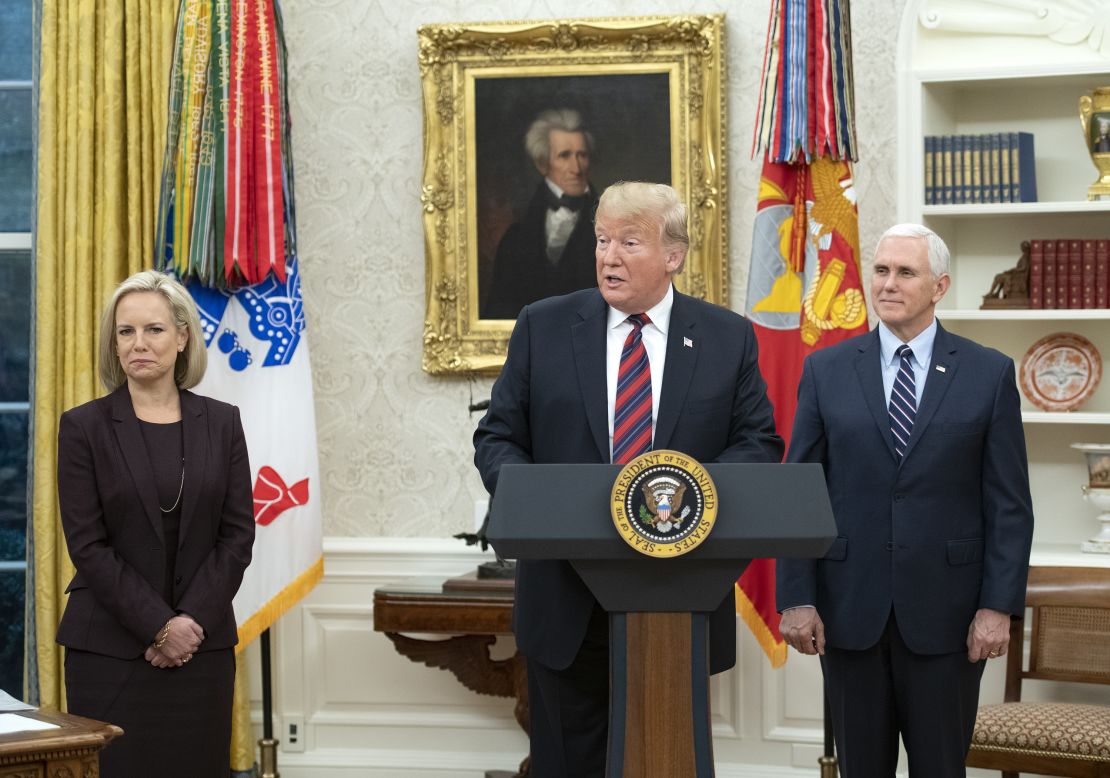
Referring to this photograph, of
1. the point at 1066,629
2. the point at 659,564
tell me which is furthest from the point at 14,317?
the point at 1066,629

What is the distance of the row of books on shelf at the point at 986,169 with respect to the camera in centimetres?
412

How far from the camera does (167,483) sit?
2.97 metres

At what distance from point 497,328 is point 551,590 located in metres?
2.32

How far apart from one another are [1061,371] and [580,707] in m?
2.49

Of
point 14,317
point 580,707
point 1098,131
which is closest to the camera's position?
point 580,707

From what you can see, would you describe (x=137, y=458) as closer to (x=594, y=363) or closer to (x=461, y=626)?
(x=594, y=363)

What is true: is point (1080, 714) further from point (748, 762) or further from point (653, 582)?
point (653, 582)

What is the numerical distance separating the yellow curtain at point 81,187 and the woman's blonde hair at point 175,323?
1.41 m

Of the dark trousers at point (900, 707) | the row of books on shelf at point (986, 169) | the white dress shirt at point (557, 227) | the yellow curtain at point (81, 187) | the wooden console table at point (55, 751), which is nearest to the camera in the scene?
the wooden console table at point (55, 751)

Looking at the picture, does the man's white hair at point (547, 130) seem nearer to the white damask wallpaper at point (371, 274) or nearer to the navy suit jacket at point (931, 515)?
the white damask wallpaper at point (371, 274)

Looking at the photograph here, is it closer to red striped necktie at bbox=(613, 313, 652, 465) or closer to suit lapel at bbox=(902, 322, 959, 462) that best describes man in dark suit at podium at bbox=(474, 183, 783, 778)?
red striped necktie at bbox=(613, 313, 652, 465)

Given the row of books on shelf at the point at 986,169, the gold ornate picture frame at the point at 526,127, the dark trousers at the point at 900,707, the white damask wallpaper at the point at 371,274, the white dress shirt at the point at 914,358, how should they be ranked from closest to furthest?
the dark trousers at the point at 900,707
the white dress shirt at the point at 914,358
the row of books on shelf at the point at 986,169
the gold ornate picture frame at the point at 526,127
the white damask wallpaper at the point at 371,274

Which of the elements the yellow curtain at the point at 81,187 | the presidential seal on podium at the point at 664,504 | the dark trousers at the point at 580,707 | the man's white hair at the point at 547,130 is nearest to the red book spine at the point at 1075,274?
the man's white hair at the point at 547,130

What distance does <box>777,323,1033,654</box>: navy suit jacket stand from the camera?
2719 millimetres
